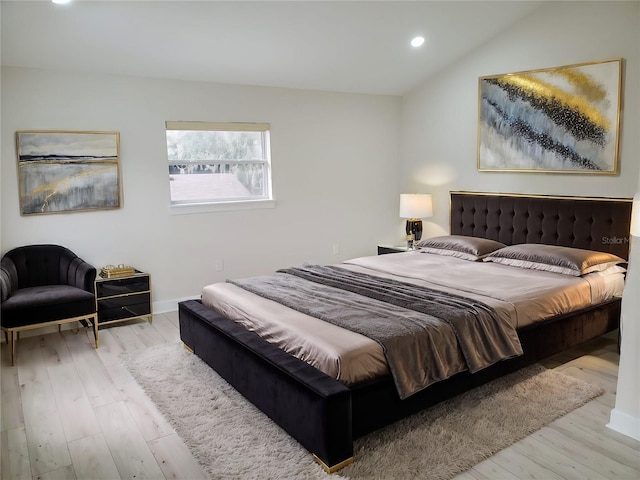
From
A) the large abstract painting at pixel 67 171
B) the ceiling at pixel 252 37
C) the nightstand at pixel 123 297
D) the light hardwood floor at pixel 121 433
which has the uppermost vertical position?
the ceiling at pixel 252 37

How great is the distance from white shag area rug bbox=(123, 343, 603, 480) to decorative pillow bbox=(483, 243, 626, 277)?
2.91ft

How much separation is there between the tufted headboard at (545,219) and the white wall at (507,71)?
10 cm

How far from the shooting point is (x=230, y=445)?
2627 millimetres

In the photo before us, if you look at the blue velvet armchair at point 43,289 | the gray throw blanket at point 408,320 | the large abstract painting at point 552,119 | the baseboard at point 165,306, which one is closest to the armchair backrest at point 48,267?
the blue velvet armchair at point 43,289

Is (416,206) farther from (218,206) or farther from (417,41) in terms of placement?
(218,206)

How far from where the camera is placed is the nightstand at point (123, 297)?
4.32 m

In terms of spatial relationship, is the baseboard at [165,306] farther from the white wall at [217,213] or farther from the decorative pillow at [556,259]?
the decorative pillow at [556,259]

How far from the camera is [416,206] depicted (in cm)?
560

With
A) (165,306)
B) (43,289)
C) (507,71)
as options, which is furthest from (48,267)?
(507,71)

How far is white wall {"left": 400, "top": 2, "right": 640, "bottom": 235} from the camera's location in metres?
4.07

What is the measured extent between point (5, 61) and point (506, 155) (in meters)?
4.24

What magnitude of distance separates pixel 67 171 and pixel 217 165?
139 centimetres

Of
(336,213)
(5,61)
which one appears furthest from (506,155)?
(5,61)

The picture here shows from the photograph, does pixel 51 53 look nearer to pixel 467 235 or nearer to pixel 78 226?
pixel 78 226
